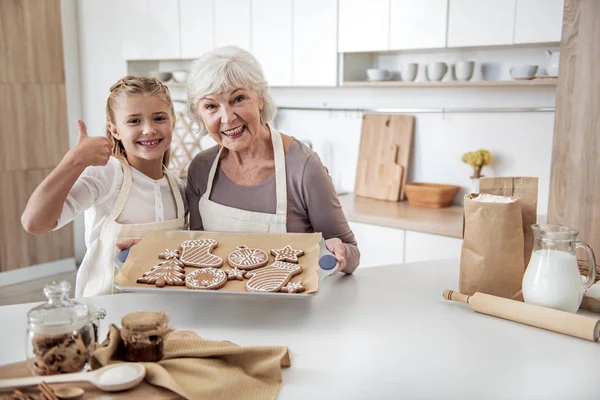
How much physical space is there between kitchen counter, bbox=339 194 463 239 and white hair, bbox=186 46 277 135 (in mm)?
1369

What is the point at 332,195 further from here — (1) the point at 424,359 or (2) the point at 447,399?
(2) the point at 447,399

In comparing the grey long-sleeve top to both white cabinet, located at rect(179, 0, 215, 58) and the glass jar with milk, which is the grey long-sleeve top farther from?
white cabinet, located at rect(179, 0, 215, 58)

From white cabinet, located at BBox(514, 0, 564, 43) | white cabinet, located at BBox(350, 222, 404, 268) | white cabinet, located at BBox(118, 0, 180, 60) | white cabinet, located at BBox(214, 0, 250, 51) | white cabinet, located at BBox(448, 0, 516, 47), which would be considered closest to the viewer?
white cabinet, located at BBox(514, 0, 564, 43)

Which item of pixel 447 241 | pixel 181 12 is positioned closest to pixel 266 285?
pixel 447 241

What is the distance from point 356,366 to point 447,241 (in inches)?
71.9

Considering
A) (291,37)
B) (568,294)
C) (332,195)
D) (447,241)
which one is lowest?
(447,241)

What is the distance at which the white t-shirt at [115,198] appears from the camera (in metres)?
1.63

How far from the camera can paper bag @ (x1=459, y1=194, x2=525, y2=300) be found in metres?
1.30

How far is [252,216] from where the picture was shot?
1750mm

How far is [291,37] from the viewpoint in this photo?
3.45 metres

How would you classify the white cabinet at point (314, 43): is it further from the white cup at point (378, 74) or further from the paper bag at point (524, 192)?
the paper bag at point (524, 192)

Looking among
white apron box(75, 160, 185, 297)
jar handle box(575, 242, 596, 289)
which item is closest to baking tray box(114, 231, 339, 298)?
white apron box(75, 160, 185, 297)

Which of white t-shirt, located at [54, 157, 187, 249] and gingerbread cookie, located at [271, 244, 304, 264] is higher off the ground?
white t-shirt, located at [54, 157, 187, 249]

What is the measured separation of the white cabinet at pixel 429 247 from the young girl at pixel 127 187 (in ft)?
4.69
